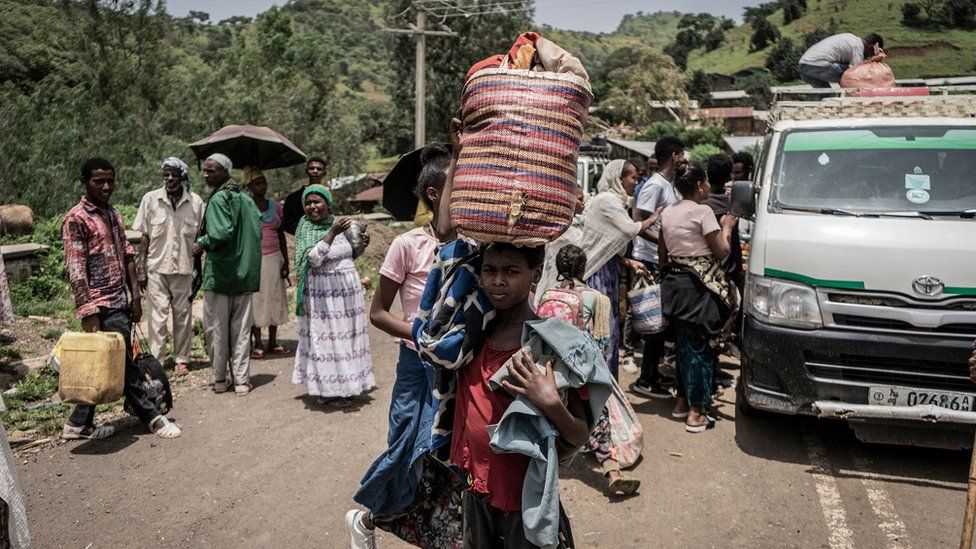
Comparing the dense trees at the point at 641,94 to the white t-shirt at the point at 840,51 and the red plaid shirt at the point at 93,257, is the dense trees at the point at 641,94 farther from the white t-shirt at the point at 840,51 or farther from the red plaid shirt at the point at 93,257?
the red plaid shirt at the point at 93,257

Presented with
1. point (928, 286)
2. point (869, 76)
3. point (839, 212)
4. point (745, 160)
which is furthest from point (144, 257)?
point (869, 76)

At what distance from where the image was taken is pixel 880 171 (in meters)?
5.17

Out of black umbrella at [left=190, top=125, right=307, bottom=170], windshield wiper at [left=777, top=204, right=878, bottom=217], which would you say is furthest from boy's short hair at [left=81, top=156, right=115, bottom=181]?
windshield wiper at [left=777, top=204, right=878, bottom=217]

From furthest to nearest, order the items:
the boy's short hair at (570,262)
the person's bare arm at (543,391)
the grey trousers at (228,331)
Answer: the grey trousers at (228,331) < the boy's short hair at (570,262) < the person's bare arm at (543,391)

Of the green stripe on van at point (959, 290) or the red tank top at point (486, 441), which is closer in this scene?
the red tank top at point (486, 441)

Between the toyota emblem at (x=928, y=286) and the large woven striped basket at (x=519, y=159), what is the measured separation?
128 inches

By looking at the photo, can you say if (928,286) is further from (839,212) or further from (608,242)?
(608,242)

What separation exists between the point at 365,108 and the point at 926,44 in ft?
124

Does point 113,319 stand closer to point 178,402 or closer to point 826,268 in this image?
point 178,402

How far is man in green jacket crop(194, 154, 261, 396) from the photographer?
20.2ft

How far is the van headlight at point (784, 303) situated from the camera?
15.4 feet

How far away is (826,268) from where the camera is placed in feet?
15.1

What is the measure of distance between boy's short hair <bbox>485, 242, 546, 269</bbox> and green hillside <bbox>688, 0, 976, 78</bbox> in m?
39.5

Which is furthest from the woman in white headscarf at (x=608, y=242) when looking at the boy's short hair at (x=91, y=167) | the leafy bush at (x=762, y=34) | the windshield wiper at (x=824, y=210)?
the leafy bush at (x=762, y=34)
